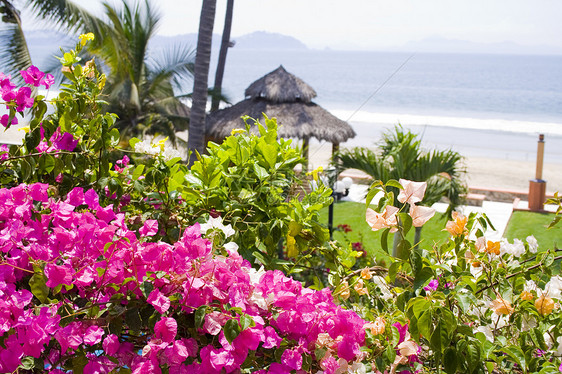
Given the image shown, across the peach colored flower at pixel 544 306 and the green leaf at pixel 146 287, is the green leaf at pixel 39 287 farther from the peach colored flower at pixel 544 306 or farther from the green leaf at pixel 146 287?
the peach colored flower at pixel 544 306

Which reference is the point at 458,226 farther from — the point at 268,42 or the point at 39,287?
the point at 268,42

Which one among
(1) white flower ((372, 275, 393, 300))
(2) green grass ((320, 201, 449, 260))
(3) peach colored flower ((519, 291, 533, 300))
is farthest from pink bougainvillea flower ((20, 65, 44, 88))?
(2) green grass ((320, 201, 449, 260))

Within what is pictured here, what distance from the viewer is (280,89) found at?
48.3 ft

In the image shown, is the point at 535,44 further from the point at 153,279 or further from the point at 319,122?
the point at 153,279

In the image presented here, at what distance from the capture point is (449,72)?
207 ft

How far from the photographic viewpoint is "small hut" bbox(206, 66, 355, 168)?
552 inches

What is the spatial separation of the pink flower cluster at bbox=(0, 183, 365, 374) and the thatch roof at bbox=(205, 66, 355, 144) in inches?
494

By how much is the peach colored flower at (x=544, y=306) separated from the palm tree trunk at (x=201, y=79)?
6543mm

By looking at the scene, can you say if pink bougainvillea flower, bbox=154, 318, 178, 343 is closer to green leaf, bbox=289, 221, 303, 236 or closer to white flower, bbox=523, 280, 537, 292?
green leaf, bbox=289, 221, 303, 236

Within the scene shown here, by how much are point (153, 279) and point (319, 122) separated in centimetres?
1354

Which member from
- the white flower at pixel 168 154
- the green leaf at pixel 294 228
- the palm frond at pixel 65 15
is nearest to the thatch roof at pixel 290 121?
the palm frond at pixel 65 15

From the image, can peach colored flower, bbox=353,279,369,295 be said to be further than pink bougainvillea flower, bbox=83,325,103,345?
Yes

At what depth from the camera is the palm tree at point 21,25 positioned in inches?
438

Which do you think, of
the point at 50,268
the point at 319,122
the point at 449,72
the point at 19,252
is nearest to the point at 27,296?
the point at 50,268
